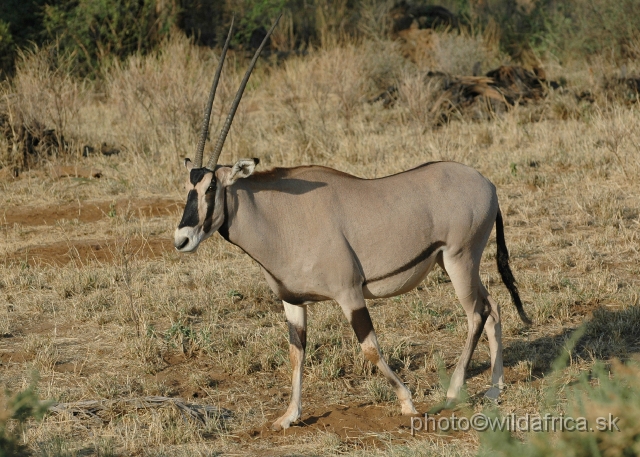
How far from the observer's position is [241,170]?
5.20 m

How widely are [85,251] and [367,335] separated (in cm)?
472

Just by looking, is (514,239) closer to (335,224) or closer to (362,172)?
(362,172)

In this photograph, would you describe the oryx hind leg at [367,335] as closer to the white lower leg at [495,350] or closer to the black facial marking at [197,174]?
the white lower leg at [495,350]

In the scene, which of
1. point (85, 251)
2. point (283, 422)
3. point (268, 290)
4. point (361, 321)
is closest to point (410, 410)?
point (361, 321)

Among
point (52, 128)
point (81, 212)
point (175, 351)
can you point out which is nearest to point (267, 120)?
point (52, 128)

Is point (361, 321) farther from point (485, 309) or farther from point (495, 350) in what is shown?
point (495, 350)

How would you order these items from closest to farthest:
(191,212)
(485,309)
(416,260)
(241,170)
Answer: (191,212) → (241,170) → (416,260) → (485,309)

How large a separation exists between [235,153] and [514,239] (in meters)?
4.93

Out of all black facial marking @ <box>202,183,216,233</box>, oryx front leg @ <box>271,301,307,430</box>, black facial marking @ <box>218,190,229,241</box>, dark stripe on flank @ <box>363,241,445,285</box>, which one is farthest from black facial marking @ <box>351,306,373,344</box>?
black facial marking @ <box>202,183,216,233</box>

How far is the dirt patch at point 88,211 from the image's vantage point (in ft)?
34.0

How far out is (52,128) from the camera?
1304 cm

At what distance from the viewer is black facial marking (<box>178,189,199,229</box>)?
5031 mm

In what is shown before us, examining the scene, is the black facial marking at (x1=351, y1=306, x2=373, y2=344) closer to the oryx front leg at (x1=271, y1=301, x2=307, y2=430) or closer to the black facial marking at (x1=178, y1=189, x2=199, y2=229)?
the oryx front leg at (x1=271, y1=301, x2=307, y2=430)

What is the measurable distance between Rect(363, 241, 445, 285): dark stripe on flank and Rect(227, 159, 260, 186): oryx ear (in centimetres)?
101
